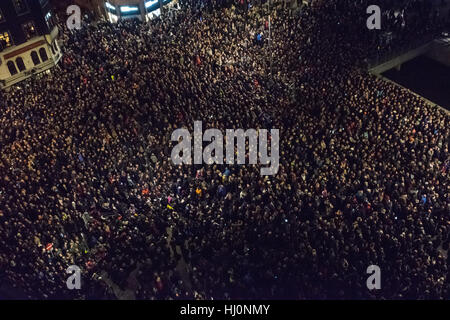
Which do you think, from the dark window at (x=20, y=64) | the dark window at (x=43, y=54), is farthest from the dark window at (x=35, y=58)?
the dark window at (x=20, y=64)

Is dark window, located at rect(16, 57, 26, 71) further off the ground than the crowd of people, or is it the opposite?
dark window, located at rect(16, 57, 26, 71)

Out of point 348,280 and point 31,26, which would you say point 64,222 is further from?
point 31,26

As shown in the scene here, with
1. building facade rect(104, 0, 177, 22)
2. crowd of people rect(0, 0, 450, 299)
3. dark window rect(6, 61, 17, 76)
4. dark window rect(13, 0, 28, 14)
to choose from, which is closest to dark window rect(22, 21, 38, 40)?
dark window rect(13, 0, 28, 14)

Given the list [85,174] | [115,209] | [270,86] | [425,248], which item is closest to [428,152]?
[425,248]

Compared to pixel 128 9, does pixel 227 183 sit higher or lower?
lower

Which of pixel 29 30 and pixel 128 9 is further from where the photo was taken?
pixel 128 9

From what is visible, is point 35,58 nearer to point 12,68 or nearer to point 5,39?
point 12,68

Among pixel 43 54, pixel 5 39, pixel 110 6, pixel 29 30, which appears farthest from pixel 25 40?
pixel 110 6

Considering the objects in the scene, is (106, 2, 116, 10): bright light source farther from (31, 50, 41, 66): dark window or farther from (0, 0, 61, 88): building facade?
(31, 50, 41, 66): dark window
